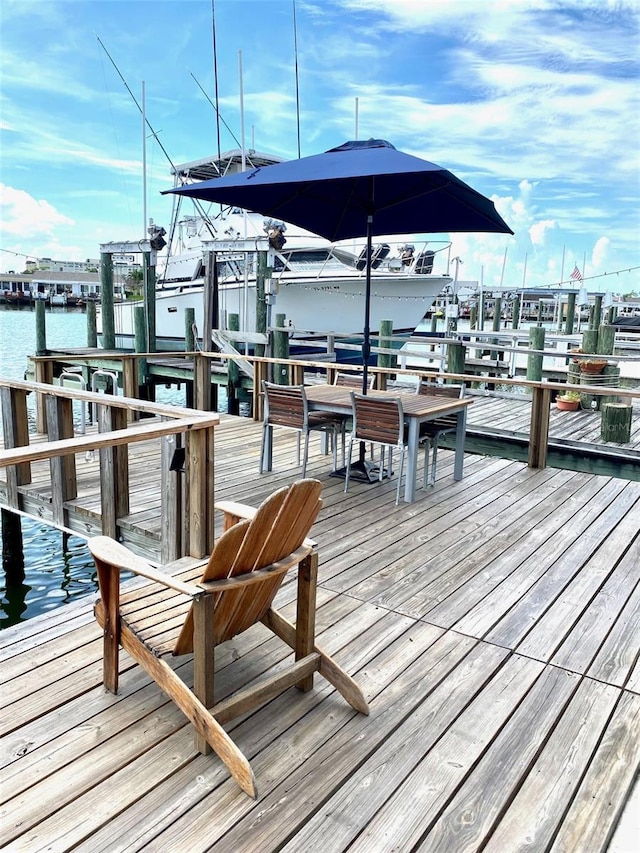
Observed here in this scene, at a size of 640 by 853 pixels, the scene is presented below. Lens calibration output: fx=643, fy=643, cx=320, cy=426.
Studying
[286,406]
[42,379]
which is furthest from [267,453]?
[42,379]

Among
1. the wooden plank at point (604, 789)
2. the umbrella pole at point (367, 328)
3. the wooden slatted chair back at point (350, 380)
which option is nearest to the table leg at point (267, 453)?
the umbrella pole at point (367, 328)

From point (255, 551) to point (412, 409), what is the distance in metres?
2.90

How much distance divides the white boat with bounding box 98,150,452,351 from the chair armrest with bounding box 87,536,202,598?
13563 mm

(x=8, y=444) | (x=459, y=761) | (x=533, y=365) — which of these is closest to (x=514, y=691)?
(x=459, y=761)

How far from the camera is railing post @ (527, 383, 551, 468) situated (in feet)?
17.8

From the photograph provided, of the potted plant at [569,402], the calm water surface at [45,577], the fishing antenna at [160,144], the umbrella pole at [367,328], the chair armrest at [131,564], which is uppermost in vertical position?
the fishing antenna at [160,144]

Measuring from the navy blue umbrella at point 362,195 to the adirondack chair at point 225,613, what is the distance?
225 centimetres

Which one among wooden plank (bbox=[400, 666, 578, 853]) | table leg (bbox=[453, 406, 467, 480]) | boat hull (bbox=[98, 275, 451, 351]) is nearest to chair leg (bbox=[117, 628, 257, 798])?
wooden plank (bbox=[400, 666, 578, 853])

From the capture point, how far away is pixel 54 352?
13.1m

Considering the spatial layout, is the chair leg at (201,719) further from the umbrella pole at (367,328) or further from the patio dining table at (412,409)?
the umbrella pole at (367,328)

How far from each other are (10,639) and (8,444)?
2.14 metres

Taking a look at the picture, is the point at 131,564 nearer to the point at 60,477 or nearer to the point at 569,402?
the point at 60,477

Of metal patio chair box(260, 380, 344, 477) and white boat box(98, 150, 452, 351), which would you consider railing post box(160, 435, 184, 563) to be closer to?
metal patio chair box(260, 380, 344, 477)

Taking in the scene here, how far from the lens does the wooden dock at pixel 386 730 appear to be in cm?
169
